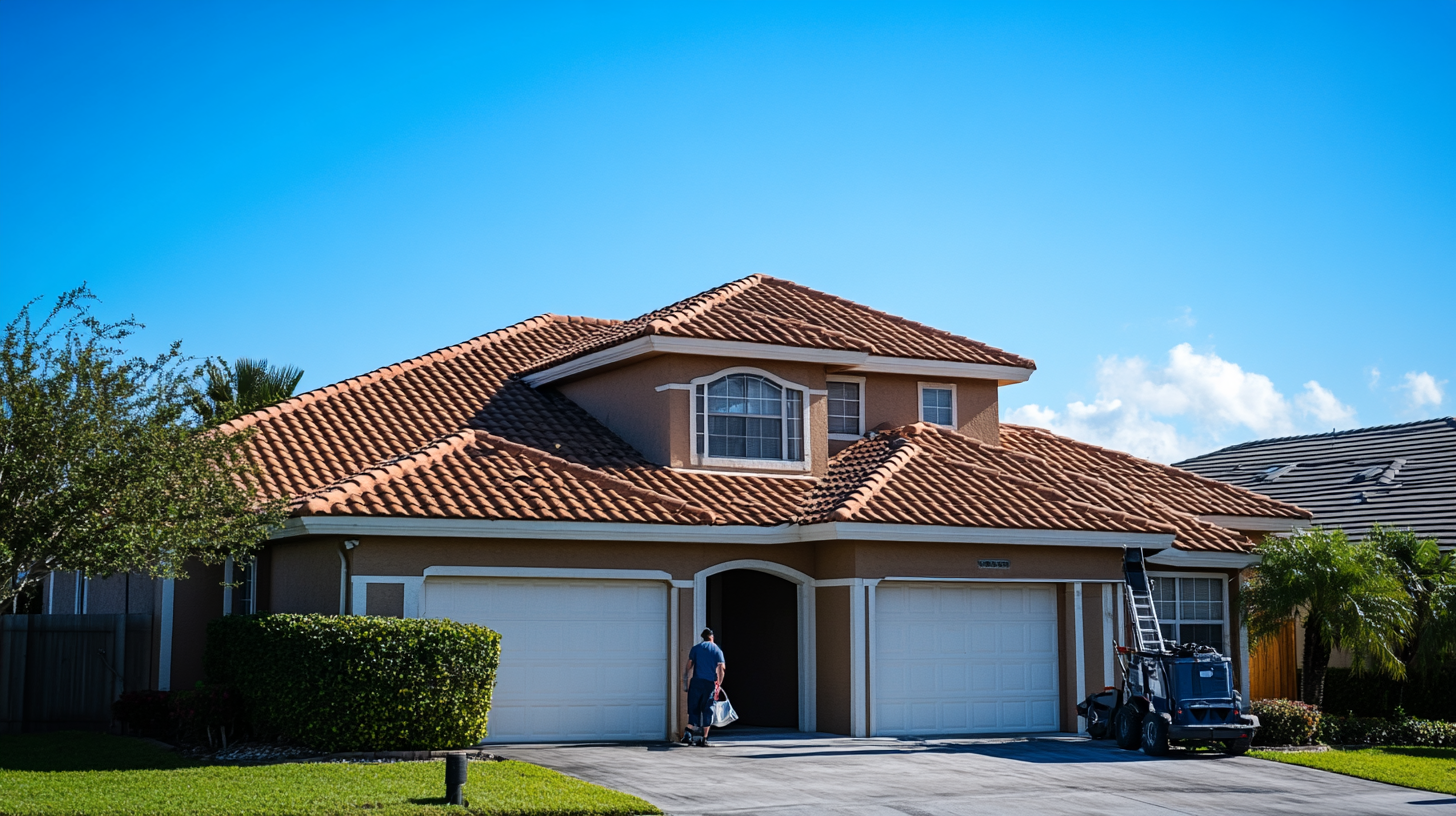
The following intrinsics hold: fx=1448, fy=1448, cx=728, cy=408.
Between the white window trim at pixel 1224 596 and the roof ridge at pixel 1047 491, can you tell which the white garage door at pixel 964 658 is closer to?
the roof ridge at pixel 1047 491

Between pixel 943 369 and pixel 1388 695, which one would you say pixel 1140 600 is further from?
pixel 1388 695

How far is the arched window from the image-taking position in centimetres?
2302

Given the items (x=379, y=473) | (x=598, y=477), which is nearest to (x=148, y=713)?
(x=379, y=473)

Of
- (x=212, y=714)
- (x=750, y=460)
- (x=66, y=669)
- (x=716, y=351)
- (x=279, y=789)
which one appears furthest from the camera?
(x=750, y=460)

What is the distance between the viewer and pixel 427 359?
26797 mm

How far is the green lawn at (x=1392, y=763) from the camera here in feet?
56.6

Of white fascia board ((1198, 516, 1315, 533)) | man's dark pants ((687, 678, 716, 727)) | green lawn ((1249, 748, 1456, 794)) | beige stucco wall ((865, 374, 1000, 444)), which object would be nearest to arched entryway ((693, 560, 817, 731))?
man's dark pants ((687, 678, 716, 727))

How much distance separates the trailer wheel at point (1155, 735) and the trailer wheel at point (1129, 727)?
0.24 metres

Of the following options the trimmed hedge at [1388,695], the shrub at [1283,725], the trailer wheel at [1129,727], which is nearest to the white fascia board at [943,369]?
the trimmed hedge at [1388,695]

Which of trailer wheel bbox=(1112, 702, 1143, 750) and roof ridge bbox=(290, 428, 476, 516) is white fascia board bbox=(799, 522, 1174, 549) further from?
roof ridge bbox=(290, 428, 476, 516)

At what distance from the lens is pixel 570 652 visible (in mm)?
20062

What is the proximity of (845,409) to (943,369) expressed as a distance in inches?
77.7

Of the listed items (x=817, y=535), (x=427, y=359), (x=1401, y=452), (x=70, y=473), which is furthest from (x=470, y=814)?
(x=1401, y=452)

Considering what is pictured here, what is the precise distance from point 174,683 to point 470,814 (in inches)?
407
